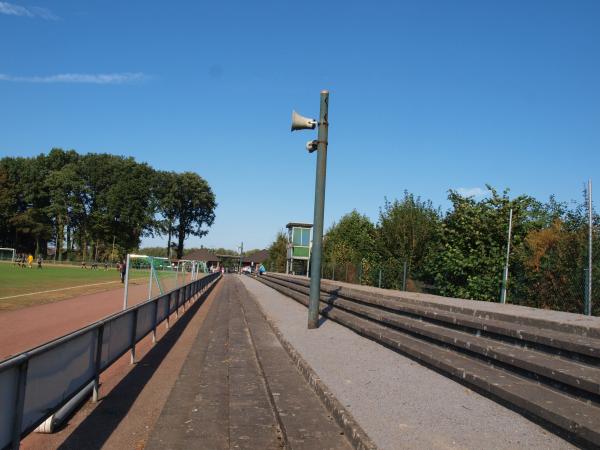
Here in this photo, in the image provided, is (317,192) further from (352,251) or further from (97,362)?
(352,251)

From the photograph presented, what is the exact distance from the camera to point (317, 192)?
10.7 metres

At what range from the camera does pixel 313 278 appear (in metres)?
10.6

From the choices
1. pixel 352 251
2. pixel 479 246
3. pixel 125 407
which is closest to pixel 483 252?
pixel 479 246

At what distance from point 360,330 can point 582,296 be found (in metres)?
4.10

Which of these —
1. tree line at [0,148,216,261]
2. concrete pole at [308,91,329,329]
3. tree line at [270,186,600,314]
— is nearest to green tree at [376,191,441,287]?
tree line at [270,186,600,314]

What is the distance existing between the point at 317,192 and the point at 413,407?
245 inches

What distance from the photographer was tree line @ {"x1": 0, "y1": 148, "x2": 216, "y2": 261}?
80938 mm

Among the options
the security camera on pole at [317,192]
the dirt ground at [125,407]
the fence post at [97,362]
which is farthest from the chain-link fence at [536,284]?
the fence post at [97,362]

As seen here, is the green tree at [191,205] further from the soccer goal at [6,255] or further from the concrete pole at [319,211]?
the concrete pole at [319,211]

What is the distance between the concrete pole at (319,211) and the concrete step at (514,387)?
7.81 ft

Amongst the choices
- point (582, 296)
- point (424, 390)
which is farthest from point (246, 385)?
point (582, 296)

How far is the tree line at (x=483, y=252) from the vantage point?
10.0 meters

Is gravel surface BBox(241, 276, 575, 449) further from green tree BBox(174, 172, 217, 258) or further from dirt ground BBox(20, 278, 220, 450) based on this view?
green tree BBox(174, 172, 217, 258)

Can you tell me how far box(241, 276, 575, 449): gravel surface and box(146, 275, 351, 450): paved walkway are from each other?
0.37 metres
